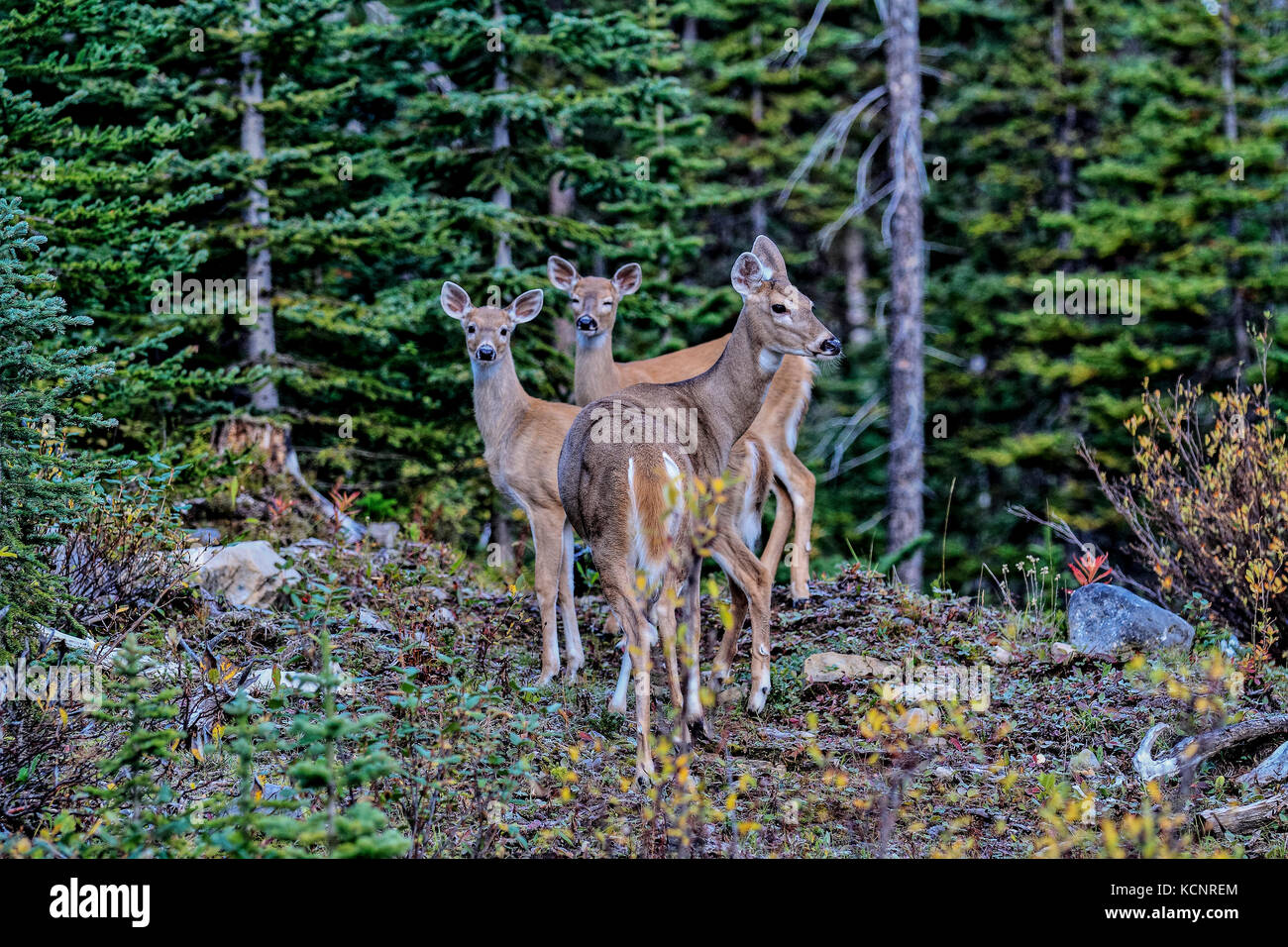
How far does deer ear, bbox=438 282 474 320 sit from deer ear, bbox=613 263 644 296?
126 centimetres

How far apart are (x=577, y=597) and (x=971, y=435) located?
13.3m

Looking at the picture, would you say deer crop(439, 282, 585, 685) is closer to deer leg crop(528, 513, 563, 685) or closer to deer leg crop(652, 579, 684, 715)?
deer leg crop(528, 513, 563, 685)

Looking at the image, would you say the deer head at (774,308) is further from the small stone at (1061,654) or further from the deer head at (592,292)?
the small stone at (1061,654)

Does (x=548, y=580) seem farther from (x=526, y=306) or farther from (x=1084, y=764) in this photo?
(x=1084, y=764)

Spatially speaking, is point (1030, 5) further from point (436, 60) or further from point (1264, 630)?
point (1264, 630)

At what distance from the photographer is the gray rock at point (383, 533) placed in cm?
1041

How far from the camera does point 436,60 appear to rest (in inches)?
494

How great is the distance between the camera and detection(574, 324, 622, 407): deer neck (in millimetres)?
9266

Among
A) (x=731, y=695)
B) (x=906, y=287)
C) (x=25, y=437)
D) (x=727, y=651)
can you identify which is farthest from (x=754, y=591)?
(x=906, y=287)

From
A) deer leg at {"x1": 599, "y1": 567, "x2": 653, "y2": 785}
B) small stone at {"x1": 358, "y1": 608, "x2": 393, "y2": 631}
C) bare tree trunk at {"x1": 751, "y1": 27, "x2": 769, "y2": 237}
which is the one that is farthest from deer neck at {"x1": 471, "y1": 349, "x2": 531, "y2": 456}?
bare tree trunk at {"x1": 751, "y1": 27, "x2": 769, "y2": 237}

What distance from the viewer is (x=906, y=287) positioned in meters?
17.2

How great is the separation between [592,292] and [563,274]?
14.7 inches
